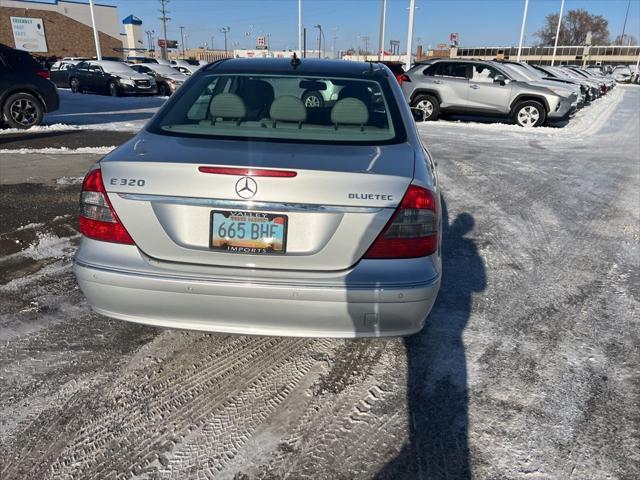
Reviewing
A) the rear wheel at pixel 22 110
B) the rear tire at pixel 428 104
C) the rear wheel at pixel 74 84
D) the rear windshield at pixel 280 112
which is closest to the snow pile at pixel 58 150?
the rear wheel at pixel 22 110

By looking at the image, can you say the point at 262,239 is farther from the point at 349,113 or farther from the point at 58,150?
the point at 58,150

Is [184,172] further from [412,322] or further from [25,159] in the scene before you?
[25,159]

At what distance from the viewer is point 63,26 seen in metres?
56.8

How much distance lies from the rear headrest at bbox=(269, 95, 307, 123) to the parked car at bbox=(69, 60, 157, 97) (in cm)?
1933

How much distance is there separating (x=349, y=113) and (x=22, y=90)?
10.0 m

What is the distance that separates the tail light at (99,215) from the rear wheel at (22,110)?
962 centimetres

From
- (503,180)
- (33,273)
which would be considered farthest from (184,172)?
(503,180)

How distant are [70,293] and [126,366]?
109 centimetres

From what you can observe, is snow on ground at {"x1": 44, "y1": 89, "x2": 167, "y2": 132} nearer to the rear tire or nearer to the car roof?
the rear tire

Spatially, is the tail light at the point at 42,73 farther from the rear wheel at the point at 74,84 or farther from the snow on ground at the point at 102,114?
the rear wheel at the point at 74,84

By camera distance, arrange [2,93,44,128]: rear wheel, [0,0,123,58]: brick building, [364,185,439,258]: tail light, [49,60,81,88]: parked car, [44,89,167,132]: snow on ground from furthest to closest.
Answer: [0,0,123,58]: brick building → [49,60,81,88]: parked car → [44,89,167,132]: snow on ground → [2,93,44,128]: rear wheel → [364,185,439,258]: tail light

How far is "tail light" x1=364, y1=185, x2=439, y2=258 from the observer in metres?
2.17

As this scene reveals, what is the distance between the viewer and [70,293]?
3.43m

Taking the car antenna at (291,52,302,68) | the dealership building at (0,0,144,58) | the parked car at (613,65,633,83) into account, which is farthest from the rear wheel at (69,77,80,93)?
the parked car at (613,65,633,83)
